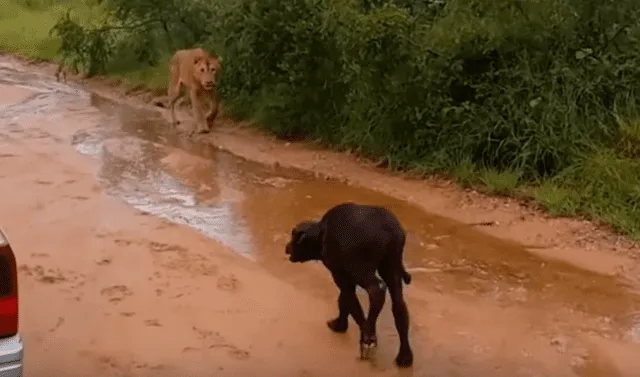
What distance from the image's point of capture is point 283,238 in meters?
7.95

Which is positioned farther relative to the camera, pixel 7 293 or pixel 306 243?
pixel 306 243

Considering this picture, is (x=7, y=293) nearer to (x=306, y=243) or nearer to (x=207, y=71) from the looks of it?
(x=306, y=243)

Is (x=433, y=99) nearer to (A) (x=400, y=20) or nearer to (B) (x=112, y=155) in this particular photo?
(A) (x=400, y=20)

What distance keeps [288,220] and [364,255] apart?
3.06 m

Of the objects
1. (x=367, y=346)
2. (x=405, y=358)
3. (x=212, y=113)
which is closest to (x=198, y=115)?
(x=212, y=113)

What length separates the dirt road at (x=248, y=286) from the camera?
5750 mm

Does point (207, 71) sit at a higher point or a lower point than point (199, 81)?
higher

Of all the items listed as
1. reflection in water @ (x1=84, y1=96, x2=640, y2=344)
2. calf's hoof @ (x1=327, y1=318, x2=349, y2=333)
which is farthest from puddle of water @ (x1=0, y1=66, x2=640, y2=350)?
calf's hoof @ (x1=327, y1=318, x2=349, y2=333)

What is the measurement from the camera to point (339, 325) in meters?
6.09

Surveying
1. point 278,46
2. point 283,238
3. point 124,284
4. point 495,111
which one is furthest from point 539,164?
point 124,284

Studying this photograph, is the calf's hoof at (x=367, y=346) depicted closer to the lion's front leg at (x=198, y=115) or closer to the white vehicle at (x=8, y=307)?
the white vehicle at (x=8, y=307)

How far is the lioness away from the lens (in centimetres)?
1178

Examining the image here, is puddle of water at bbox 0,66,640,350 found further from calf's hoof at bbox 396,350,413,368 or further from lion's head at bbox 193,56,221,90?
calf's hoof at bbox 396,350,413,368

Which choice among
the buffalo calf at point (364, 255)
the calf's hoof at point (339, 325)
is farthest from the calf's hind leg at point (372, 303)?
the calf's hoof at point (339, 325)
